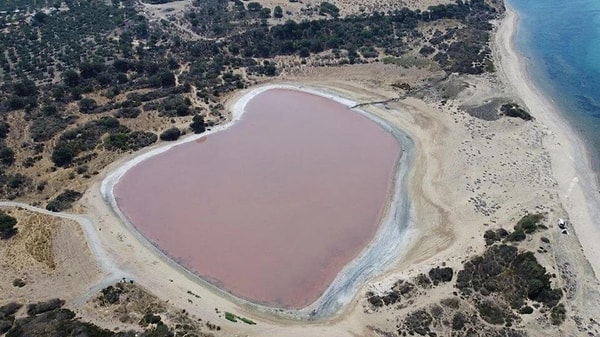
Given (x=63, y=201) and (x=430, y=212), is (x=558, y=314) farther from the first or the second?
(x=63, y=201)

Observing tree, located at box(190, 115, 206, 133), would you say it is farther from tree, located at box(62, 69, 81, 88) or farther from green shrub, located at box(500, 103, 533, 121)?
green shrub, located at box(500, 103, 533, 121)

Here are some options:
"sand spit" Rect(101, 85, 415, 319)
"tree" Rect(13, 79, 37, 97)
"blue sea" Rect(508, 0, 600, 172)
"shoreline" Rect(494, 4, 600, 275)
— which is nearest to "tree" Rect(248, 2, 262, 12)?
"sand spit" Rect(101, 85, 415, 319)

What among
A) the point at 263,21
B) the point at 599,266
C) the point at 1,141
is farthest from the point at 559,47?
the point at 1,141

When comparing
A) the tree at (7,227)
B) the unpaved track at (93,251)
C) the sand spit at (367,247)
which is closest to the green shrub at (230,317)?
the sand spit at (367,247)

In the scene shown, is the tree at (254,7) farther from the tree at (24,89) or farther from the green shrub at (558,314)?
the green shrub at (558,314)

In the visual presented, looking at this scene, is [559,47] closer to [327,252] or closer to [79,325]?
[327,252]

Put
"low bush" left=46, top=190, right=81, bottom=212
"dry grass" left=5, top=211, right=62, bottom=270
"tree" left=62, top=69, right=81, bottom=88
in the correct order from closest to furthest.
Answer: "dry grass" left=5, top=211, right=62, bottom=270
"low bush" left=46, top=190, right=81, bottom=212
"tree" left=62, top=69, right=81, bottom=88
